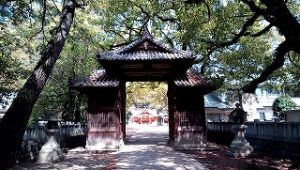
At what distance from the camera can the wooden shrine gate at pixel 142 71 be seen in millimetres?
19781

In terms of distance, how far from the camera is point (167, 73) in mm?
21906

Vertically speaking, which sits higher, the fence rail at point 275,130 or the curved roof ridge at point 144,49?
the curved roof ridge at point 144,49

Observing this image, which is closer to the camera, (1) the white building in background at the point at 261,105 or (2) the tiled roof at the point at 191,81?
(2) the tiled roof at the point at 191,81

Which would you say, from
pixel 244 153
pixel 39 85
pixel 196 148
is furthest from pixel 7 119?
pixel 196 148

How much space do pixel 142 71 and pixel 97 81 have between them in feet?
9.32

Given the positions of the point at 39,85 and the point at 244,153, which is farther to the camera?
the point at 244,153

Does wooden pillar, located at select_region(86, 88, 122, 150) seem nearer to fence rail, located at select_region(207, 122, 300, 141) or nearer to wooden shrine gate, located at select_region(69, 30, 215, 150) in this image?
wooden shrine gate, located at select_region(69, 30, 215, 150)

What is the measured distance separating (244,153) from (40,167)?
903cm

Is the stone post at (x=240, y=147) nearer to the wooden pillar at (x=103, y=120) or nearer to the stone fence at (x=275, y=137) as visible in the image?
the stone fence at (x=275, y=137)

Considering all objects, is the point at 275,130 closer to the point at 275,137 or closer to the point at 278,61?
the point at 275,137

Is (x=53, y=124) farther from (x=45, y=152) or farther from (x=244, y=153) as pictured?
(x=244, y=153)

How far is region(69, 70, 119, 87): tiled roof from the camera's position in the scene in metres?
19.9

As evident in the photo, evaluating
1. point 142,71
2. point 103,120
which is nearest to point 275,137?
point 142,71

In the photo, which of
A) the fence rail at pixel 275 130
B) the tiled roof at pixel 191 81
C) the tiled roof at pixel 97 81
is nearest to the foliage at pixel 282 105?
the tiled roof at pixel 191 81
